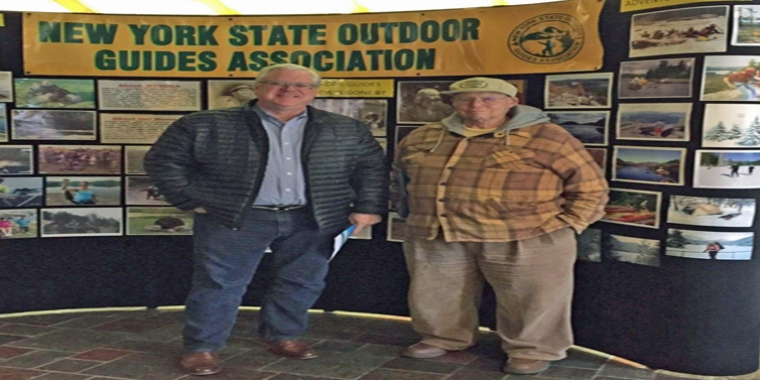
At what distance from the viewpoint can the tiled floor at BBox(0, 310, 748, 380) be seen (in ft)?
12.6

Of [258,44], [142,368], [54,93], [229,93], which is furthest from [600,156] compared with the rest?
[54,93]

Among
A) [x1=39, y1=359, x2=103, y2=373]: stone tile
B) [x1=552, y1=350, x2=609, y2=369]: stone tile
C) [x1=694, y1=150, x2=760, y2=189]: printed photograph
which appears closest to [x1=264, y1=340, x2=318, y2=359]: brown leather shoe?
[x1=39, y1=359, x2=103, y2=373]: stone tile

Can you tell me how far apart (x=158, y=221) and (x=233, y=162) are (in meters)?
1.36

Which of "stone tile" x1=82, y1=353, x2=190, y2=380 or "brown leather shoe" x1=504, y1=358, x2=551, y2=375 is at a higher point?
"brown leather shoe" x1=504, y1=358, x2=551, y2=375

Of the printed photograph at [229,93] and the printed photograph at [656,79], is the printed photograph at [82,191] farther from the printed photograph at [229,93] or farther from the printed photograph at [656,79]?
the printed photograph at [656,79]

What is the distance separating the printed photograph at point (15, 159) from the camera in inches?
185

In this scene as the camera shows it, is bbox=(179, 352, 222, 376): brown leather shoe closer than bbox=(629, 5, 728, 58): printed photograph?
No

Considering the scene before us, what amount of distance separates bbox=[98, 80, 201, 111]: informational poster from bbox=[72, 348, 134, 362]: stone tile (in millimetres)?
1504

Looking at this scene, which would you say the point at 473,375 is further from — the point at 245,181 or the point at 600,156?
the point at 245,181

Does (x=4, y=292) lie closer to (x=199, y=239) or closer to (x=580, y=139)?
(x=199, y=239)

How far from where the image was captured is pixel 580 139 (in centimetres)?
412

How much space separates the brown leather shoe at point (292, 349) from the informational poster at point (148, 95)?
1.62 m

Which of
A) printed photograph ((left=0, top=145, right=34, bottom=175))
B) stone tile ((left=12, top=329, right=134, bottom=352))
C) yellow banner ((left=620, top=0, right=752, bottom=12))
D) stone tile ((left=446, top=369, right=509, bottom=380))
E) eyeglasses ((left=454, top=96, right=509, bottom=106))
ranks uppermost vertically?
yellow banner ((left=620, top=0, right=752, bottom=12))

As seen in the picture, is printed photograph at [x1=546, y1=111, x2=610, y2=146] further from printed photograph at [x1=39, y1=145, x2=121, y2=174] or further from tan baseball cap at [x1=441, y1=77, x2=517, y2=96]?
printed photograph at [x1=39, y1=145, x2=121, y2=174]
